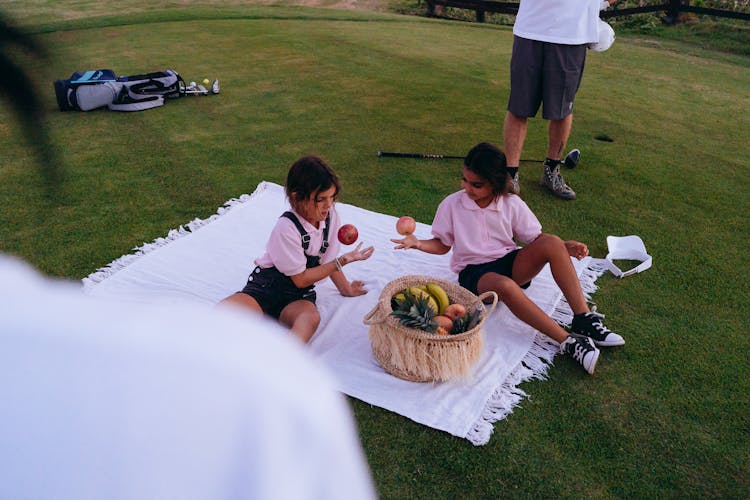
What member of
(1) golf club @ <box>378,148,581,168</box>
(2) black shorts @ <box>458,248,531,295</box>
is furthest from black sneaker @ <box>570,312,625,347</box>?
(1) golf club @ <box>378,148,581,168</box>

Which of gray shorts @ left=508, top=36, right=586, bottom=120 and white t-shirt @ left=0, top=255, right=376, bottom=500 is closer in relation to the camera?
white t-shirt @ left=0, top=255, right=376, bottom=500

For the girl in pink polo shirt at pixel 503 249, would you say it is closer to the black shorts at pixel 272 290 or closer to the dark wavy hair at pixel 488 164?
the dark wavy hair at pixel 488 164

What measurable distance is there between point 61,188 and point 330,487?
15.7 inches

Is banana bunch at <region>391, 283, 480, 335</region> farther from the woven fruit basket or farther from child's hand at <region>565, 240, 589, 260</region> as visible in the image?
child's hand at <region>565, 240, 589, 260</region>

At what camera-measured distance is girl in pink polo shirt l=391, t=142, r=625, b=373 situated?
271cm

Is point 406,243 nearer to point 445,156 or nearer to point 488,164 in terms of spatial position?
point 488,164

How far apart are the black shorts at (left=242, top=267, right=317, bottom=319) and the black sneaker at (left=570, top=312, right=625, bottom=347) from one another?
124 cm

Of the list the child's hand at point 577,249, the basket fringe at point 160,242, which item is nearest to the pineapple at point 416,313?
the child's hand at point 577,249

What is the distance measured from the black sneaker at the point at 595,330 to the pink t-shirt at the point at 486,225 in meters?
0.45

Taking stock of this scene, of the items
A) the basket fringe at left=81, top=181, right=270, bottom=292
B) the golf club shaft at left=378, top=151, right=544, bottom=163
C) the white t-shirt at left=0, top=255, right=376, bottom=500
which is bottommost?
the basket fringe at left=81, top=181, right=270, bottom=292

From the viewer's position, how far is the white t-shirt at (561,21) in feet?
12.3

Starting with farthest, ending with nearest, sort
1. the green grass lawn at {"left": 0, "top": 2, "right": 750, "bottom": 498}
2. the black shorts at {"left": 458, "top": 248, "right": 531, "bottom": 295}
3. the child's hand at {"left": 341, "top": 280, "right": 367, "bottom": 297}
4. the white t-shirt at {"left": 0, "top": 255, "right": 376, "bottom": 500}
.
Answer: the child's hand at {"left": 341, "top": 280, "right": 367, "bottom": 297}
the black shorts at {"left": 458, "top": 248, "right": 531, "bottom": 295}
the green grass lawn at {"left": 0, "top": 2, "right": 750, "bottom": 498}
the white t-shirt at {"left": 0, "top": 255, "right": 376, "bottom": 500}

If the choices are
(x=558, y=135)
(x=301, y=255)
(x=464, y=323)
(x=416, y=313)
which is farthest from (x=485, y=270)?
(x=558, y=135)

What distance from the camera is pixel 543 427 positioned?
7.55 feet
